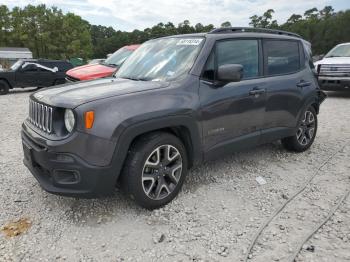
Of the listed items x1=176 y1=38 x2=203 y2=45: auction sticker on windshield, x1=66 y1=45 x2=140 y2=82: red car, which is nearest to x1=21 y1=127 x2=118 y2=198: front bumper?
x1=176 y1=38 x2=203 y2=45: auction sticker on windshield

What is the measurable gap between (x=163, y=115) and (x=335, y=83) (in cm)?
909

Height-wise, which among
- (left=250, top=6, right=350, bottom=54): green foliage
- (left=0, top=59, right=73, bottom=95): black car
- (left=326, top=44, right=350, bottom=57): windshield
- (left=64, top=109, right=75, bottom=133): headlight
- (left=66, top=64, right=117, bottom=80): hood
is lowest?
(left=0, top=59, right=73, bottom=95): black car

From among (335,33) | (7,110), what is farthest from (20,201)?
(335,33)

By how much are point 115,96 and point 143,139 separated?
494 millimetres

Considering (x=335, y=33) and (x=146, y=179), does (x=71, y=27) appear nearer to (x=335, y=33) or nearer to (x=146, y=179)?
(x=335, y=33)

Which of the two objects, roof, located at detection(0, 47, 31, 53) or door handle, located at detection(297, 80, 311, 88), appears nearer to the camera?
door handle, located at detection(297, 80, 311, 88)

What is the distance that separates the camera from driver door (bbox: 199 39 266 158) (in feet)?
12.7

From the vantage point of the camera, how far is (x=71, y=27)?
197ft

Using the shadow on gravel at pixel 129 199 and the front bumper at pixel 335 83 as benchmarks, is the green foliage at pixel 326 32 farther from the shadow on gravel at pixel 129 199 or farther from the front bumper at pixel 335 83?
the shadow on gravel at pixel 129 199

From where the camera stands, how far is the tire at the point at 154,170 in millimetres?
3332

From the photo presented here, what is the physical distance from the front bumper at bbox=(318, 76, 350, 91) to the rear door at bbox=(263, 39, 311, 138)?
20.2 ft

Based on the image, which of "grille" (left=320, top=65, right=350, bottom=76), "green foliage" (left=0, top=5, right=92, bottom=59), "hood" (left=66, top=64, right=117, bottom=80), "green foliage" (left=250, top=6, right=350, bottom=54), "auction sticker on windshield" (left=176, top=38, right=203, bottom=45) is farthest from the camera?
"green foliage" (left=0, top=5, right=92, bottom=59)

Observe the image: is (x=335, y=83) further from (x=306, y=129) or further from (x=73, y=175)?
(x=73, y=175)

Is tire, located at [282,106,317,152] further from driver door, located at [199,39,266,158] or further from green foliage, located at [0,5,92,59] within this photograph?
green foliage, located at [0,5,92,59]
